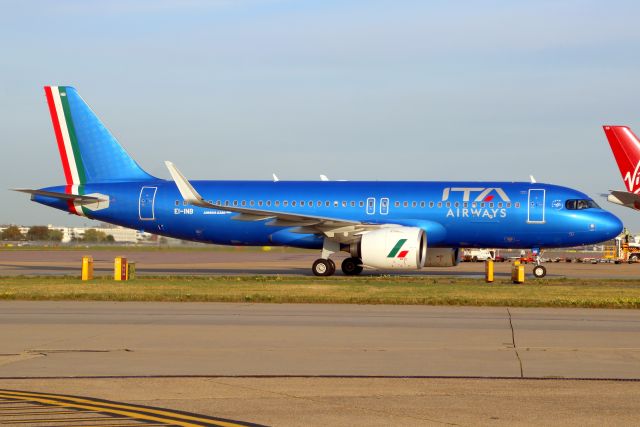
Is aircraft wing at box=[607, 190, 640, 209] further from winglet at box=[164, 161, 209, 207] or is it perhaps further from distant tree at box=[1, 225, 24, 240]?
distant tree at box=[1, 225, 24, 240]

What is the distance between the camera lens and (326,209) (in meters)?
36.5

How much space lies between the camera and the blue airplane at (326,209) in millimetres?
34312

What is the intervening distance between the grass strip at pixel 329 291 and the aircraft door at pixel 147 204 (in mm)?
6204

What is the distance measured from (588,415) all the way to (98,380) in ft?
19.0

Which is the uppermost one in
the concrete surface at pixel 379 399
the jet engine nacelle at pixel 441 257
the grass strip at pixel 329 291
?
the jet engine nacelle at pixel 441 257

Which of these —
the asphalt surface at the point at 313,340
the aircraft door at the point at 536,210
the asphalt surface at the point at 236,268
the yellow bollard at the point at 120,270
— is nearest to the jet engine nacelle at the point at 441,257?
the asphalt surface at the point at 236,268

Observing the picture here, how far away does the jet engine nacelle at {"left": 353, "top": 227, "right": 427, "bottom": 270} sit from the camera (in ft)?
107

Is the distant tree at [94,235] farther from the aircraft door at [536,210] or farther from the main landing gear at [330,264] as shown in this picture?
the aircraft door at [536,210]

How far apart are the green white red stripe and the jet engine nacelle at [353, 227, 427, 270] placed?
43.1ft

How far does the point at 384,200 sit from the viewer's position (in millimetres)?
35938

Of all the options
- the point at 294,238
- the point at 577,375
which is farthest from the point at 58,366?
the point at 294,238

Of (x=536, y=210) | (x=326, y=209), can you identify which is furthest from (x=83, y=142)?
(x=536, y=210)

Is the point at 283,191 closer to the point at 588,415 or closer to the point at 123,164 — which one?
the point at 123,164

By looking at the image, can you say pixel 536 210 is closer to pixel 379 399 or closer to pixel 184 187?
pixel 184 187
